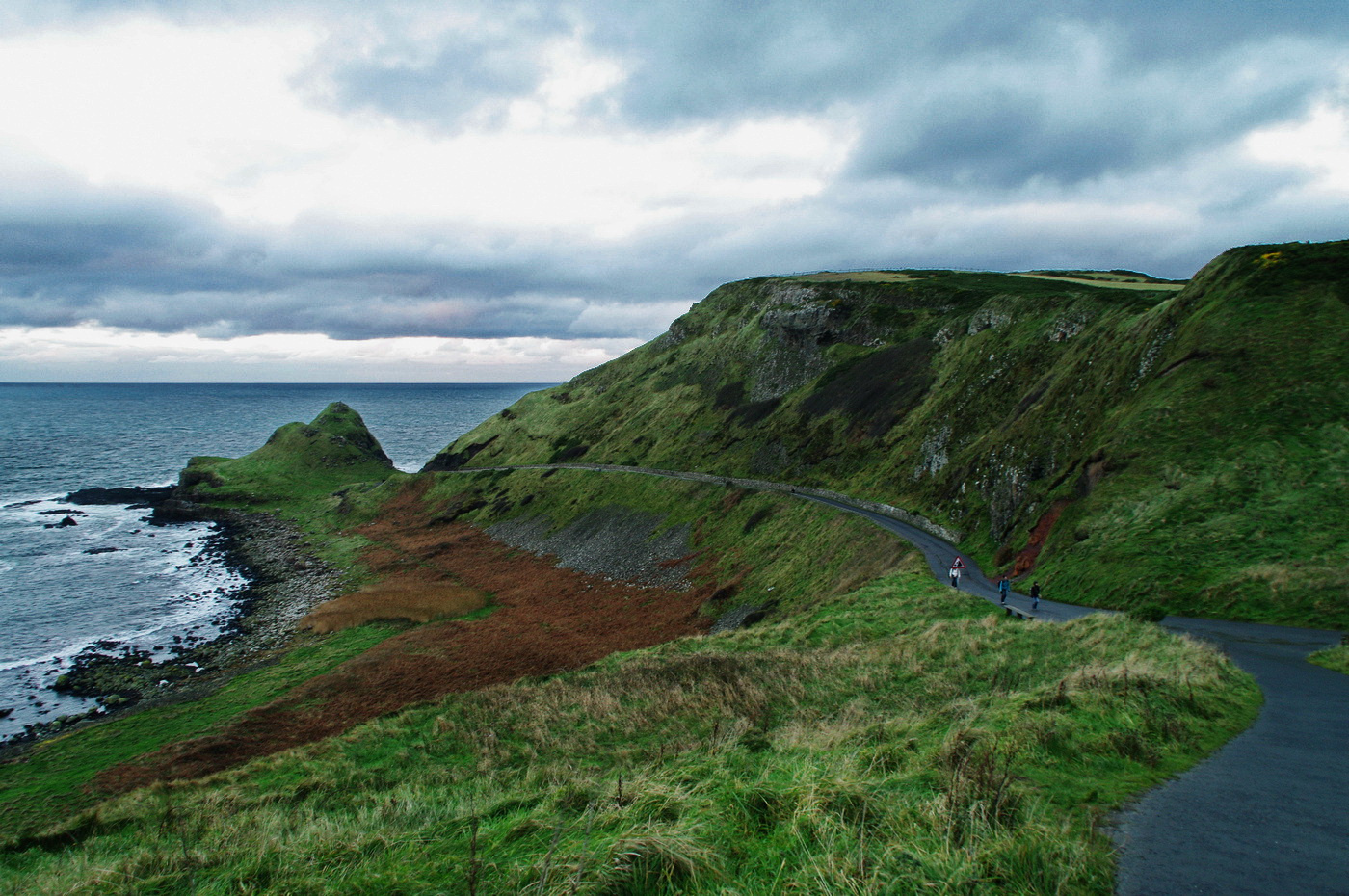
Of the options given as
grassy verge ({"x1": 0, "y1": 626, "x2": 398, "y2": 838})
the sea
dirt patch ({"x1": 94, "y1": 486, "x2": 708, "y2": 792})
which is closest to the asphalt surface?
grassy verge ({"x1": 0, "y1": 626, "x2": 398, "y2": 838})

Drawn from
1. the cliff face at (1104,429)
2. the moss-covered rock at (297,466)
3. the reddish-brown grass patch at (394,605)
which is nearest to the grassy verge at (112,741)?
the reddish-brown grass patch at (394,605)

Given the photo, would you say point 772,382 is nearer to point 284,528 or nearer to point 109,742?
point 284,528

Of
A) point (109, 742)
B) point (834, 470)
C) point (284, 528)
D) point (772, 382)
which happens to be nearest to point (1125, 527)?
point (834, 470)

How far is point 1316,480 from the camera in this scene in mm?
27047

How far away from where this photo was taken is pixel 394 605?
5297cm

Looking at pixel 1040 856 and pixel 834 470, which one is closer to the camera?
pixel 1040 856

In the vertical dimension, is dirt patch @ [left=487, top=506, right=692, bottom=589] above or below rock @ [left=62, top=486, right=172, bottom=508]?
below

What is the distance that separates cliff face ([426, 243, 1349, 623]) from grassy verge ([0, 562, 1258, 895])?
8.94m

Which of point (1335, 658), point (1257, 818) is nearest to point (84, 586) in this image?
point (1257, 818)

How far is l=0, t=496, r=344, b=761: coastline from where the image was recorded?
116 feet

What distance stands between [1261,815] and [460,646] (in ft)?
139

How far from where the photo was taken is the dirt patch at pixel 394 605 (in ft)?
163

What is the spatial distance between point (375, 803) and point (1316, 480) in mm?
37755

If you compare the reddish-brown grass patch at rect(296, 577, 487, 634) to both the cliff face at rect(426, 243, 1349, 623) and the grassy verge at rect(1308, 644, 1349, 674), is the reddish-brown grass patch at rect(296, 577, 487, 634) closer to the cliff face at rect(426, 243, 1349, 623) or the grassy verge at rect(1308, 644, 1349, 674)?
the cliff face at rect(426, 243, 1349, 623)
